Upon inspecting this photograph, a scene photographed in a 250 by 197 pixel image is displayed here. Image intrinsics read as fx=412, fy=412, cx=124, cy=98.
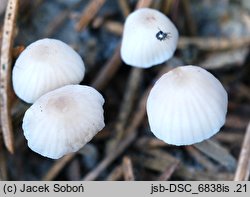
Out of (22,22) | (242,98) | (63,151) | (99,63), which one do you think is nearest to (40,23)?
(22,22)

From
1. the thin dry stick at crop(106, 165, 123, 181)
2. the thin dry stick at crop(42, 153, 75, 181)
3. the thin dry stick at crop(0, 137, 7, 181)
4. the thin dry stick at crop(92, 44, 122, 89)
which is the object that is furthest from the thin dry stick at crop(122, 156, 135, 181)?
the thin dry stick at crop(0, 137, 7, 181)

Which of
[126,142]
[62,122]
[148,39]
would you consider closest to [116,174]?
[126,142]

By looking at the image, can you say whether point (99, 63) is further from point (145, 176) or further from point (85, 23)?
point (145, 176)

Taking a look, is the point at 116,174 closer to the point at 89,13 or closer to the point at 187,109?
the point at 187,109

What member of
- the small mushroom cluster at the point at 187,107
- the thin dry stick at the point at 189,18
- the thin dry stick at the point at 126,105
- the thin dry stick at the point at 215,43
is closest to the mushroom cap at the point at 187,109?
the small mushroom cluster at the point at 187,107

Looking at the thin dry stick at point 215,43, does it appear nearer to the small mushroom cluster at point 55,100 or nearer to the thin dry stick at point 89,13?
the thin dry stick at point 89,13

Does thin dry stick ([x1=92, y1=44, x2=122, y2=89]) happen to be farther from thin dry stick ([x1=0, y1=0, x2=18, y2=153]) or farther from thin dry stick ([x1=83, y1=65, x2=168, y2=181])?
thin dry stick ([x1=0, y1=0, x2=18, y2=153])
